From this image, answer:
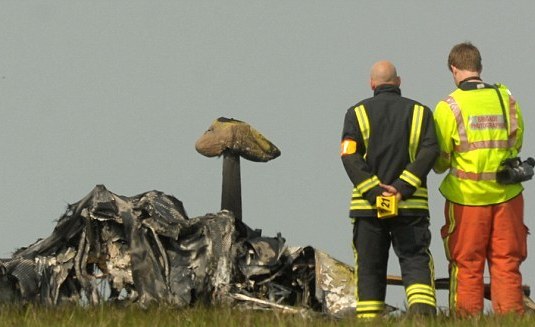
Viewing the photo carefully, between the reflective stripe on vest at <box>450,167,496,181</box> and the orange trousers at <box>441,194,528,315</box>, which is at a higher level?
the reflective stripe on vest at <box>450,167,496,181</box>

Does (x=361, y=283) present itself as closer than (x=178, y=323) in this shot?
No

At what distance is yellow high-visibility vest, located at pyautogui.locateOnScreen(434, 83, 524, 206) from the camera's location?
9594 mm

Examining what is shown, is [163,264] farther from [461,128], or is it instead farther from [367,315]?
[461,128]

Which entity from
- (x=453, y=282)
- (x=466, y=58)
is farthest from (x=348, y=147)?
(x=453, y=282)

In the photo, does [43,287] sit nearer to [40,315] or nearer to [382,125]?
[40,315]

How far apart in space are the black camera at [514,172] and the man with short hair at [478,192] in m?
0.04

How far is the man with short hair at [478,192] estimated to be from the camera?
9.60 meters

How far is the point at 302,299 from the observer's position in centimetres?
1013

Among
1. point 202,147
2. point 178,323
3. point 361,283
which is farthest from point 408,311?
point 202,147

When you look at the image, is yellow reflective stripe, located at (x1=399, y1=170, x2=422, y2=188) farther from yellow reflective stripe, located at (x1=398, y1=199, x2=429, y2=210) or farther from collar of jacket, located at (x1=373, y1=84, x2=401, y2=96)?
collar of jacket, located at (x1=373, y1=84, x2=401, y2=96)

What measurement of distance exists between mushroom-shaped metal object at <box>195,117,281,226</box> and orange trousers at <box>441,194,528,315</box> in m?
2.16

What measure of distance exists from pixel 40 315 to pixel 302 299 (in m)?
2.48

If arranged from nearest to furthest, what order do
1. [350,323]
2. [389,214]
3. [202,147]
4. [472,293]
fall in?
1. [350,323]
2. [389,214]
3. [472,293]
4. [202,147]

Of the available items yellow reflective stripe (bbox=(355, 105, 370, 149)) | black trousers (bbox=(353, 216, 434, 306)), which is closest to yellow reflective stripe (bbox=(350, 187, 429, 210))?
black trousers (bbox=(353, 216, 434, 306))
